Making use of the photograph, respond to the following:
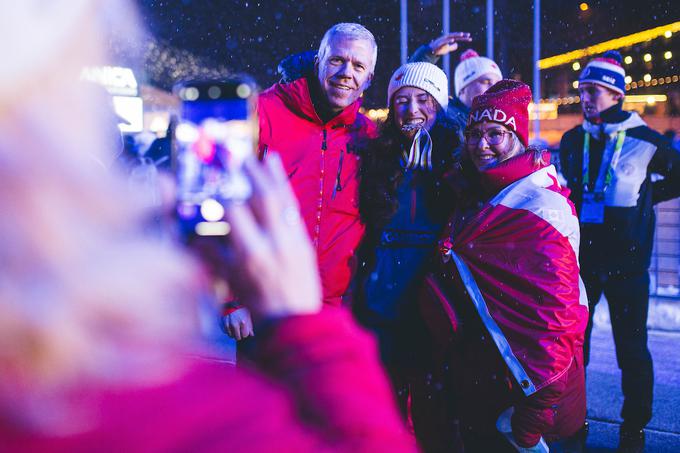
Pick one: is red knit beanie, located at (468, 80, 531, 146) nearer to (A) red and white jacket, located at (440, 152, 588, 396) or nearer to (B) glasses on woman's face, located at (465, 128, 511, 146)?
→ (B) glasses on woman's face, located at (465, 128, 511, 146)

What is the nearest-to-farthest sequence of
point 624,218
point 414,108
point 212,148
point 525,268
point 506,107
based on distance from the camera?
point 212,148
point 525,268
point 506,107
point 414,108
point 624,218

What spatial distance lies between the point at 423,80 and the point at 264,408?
7.11ft

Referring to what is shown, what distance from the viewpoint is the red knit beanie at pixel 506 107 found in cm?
238

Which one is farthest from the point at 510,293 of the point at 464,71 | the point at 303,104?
the point at 464,71

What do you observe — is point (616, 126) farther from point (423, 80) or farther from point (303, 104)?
point (303, 104)

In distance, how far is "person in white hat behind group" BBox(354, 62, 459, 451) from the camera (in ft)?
7.74

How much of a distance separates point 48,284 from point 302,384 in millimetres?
258

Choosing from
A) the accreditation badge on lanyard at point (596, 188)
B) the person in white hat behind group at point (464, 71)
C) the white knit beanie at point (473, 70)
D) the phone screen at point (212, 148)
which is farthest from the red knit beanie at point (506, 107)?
the phone screen at point (212, 148)

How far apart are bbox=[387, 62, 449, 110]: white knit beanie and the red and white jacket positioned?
1.59ft

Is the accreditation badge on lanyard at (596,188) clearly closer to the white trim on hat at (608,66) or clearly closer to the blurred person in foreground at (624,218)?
the blurred person in foreground at (624,218)

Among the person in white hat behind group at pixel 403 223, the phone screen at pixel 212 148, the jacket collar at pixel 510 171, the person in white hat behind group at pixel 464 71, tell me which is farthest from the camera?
the person in white hat behind group at pixel 464 71

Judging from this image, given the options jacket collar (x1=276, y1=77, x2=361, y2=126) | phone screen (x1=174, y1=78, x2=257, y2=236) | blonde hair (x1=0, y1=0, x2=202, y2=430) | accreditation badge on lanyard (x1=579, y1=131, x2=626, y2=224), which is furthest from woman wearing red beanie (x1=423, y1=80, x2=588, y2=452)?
blonde hair (x1=0, y1=0, x2=202, y2=430)

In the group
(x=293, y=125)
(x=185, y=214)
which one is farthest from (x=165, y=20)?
(x=185, y=214)

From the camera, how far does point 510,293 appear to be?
2127mm
